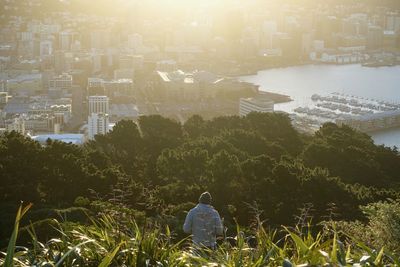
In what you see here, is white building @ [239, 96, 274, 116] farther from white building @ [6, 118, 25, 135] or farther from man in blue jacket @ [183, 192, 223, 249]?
man in blue jacket @ [183, 192, 223, 249]

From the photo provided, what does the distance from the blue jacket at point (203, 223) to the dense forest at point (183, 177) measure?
0.69m

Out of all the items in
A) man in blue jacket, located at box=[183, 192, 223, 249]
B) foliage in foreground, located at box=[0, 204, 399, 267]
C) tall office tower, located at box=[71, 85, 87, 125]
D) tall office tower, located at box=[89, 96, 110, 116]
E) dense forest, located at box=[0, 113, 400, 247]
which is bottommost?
tall office tower, located at box=[71, 85, 87, 125]

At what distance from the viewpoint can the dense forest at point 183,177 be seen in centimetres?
285

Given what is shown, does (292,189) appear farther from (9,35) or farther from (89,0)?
(89,0)

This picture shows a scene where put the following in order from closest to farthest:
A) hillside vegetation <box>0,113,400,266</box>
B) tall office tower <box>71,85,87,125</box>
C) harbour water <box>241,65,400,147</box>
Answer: hillside vegetation <box>0,113,400,266</box>, tall office tower <box>71,85,87,125</box>, harbour water <box>241,65,400,147</box>

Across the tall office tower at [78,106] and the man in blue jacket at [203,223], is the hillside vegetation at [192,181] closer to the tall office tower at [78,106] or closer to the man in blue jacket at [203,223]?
the man in blue jacket at [203,223]

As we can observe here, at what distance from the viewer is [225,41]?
1828 centimetres

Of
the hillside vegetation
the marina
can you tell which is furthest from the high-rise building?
the hillside vegetation

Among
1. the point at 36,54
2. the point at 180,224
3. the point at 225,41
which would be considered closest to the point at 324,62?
the point at 225,41

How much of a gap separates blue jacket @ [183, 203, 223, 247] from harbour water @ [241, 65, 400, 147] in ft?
31.2

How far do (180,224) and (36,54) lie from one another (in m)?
14.0

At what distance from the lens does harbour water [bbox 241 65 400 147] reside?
481 inches

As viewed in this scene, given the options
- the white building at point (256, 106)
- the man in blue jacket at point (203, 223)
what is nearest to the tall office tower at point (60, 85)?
the white building at point (256, 106)

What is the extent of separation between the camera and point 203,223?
1.46 metres
